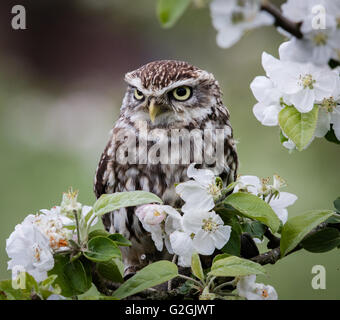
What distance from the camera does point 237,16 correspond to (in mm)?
606

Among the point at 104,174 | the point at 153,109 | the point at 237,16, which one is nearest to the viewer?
the point at 237,16

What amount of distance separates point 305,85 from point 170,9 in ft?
1.32

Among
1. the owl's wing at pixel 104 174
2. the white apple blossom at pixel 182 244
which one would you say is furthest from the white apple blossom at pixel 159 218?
the owl's wing at pixel 104 174

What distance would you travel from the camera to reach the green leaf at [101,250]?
2.86 feet

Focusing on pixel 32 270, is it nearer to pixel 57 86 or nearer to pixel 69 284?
pixel 69 284

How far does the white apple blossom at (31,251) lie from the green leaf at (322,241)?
41 centimetres

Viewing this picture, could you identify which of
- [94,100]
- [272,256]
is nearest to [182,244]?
[272,256]

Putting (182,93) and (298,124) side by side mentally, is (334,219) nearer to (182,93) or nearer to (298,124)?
(298,124)

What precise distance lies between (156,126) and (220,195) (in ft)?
2.41

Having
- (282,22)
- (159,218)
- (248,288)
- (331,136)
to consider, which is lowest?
(248,288)

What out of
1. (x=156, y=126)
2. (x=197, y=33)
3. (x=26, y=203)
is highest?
(x=197, y=33)

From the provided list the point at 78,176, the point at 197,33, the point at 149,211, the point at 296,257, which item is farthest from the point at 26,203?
the point at 149,211

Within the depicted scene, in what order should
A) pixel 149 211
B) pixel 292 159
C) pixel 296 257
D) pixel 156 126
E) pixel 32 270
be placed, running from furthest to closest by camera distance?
1. pixel 292 159
2. pixel 296 257
3. pixel 156 126
4. pixel 149 211
5. pixel 32 270

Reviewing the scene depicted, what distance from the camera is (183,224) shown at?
3.08 feet
